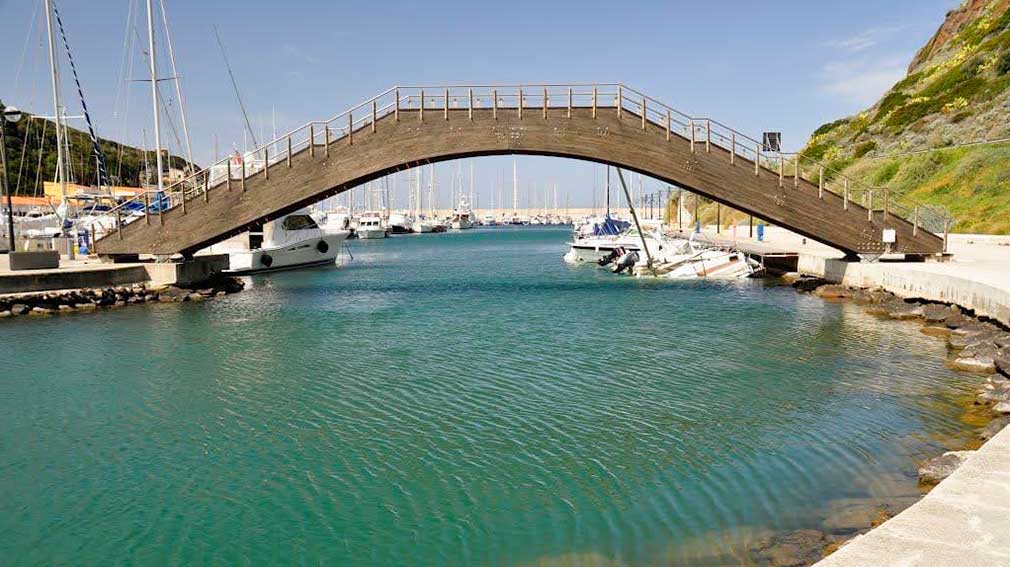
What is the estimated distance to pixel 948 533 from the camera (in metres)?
5.99

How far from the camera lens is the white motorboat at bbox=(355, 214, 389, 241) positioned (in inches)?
4899

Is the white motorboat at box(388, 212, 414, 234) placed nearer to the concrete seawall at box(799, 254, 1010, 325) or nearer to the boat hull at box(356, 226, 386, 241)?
the boat hull at box(356, 226, 386, 241)

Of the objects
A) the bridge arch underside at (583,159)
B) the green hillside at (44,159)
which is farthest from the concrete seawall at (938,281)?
the green hillside at (44,159)

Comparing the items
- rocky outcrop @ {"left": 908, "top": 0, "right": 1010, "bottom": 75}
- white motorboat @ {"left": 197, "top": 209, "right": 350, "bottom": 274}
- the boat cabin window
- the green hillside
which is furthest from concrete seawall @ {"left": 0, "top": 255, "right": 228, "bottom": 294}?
rocky outcrop @ {"left": 908, "top": 0, "right": 1010, "bottom": 75}

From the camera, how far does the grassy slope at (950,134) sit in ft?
150

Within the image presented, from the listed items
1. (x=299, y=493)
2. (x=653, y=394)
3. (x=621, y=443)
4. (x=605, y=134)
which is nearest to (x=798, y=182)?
(x=605, y=134)

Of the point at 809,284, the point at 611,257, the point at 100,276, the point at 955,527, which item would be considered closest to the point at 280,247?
the point at 100,276

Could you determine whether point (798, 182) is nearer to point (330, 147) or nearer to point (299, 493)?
point (330, 147)

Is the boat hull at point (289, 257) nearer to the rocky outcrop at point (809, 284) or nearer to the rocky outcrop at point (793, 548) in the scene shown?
the rocky outcrop at point (809, 284)

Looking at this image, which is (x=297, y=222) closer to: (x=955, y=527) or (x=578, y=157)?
(x=578, y=157)

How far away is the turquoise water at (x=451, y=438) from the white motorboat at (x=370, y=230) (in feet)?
328

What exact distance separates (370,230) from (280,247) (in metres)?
78.1

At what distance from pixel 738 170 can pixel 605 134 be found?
561 centimetres

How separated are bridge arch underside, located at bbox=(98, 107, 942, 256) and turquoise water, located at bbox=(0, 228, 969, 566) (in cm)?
653
